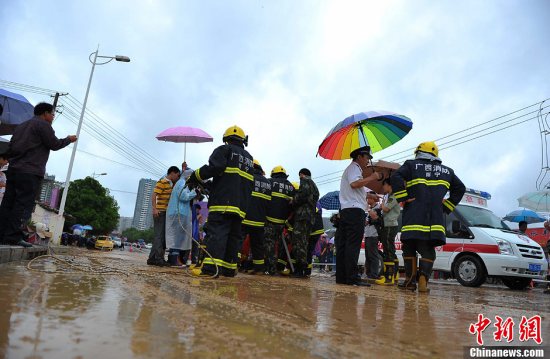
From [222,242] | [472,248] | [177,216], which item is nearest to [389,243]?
[472,248]

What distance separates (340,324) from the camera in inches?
68.8

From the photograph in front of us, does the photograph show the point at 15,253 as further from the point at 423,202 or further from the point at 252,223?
the point at 423,202

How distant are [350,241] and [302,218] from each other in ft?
4.70

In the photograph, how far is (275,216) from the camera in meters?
6.73

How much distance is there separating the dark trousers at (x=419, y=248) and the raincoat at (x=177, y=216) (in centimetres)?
339

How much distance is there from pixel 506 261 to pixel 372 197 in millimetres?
2787

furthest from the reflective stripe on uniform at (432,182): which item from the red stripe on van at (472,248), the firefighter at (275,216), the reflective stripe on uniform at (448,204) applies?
the red stripe on van at (472,248)

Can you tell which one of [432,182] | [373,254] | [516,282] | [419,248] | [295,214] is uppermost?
[432,182]

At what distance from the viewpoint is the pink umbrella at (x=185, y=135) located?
27.6 feet

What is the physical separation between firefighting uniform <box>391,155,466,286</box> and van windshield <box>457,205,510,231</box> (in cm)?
365

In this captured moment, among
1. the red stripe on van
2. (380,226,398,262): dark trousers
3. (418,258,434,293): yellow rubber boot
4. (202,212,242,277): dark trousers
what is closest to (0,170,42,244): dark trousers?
(202,212,242,277): dark trousers

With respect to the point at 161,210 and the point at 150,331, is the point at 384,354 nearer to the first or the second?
the point at 150,331

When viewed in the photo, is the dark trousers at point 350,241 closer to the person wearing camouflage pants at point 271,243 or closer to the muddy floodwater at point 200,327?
the person wearing camouflage pants at point 271,243

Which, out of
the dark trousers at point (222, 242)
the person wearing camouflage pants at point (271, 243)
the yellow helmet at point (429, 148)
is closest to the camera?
the dark trousers at point (222, 242)
